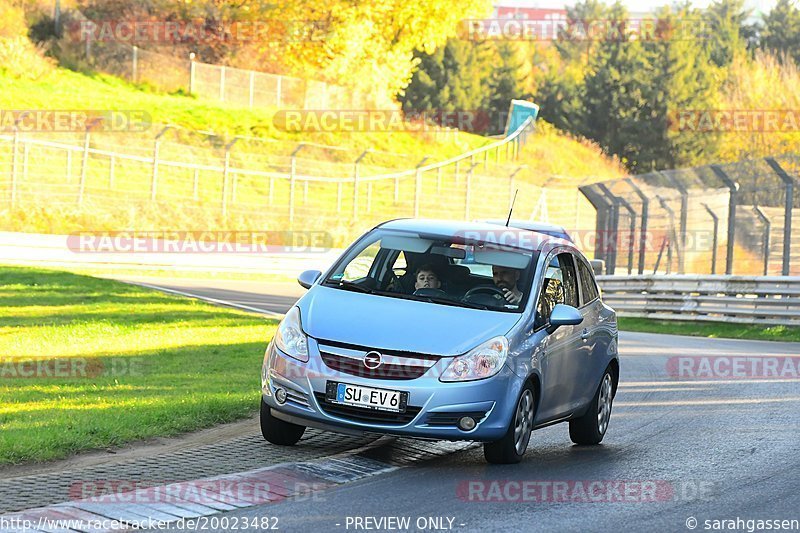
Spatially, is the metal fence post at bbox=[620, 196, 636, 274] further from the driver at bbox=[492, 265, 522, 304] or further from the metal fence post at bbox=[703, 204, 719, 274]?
the driver at bbox=[492, 265, 522, 304]

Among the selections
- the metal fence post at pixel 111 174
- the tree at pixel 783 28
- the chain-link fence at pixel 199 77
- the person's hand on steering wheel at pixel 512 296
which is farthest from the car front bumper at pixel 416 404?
the tree at pixel 783 28

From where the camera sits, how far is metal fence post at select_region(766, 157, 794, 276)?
22422 millimetres

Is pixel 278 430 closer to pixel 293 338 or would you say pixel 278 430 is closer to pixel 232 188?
pixel 293 338

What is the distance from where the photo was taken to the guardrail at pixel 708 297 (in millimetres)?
24328

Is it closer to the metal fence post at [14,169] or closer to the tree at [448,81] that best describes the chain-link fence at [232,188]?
the metal fence post at [14,169]

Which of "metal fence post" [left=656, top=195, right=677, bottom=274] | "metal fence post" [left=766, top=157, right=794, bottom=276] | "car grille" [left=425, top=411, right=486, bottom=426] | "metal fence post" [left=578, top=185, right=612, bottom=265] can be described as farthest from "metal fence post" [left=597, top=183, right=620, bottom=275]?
"car grille" [left=425, top=411, right=486, bottom=426]

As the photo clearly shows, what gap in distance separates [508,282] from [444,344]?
4.15 feet

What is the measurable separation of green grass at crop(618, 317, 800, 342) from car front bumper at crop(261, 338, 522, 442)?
1555cm

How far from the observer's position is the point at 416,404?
8484 mm

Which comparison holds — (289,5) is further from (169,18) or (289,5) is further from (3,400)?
(3,400)

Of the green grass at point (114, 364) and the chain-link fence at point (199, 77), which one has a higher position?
the chain-link fence at point (199, 77)

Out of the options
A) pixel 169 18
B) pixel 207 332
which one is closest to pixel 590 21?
pixel 169 18

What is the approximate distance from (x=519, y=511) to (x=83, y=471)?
8.74 feet

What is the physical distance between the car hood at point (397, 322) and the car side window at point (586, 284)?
5.31 ft
